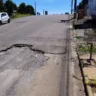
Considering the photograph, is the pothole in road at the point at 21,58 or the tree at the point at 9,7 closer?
the pothole in road at the point at 21,58

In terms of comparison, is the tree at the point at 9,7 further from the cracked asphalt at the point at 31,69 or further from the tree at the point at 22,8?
the cracked asphalt at the point at 31,69

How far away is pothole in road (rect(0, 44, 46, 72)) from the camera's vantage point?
10.6 metres

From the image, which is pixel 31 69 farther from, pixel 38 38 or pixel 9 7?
pixel 9 7

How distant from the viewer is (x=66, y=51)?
1420cm

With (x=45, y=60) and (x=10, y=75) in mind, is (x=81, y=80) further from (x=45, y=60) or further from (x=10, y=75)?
(x=45, y=60)

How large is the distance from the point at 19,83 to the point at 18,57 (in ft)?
13.0

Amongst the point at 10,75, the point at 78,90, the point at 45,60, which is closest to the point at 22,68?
the point at 10,75

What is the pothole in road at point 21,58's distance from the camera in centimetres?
1055

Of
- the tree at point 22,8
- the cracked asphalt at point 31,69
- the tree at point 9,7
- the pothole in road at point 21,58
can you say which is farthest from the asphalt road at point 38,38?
the tree at point 22,8

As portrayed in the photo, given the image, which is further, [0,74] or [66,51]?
[66,51]

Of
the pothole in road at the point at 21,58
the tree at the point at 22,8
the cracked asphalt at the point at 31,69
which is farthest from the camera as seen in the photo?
the tree at the point at 22,8

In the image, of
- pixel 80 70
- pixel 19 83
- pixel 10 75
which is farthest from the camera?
pixel 80 70

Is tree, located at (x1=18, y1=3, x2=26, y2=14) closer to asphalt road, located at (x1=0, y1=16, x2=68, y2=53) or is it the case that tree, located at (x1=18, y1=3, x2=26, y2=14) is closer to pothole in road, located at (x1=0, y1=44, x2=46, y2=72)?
asphalt road, located at (x1=0, y1=16, x2=68, y2=53)

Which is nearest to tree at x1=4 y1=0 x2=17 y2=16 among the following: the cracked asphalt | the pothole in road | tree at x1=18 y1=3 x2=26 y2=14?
tree at x1=18 y1=3 x2=26 y2=14
